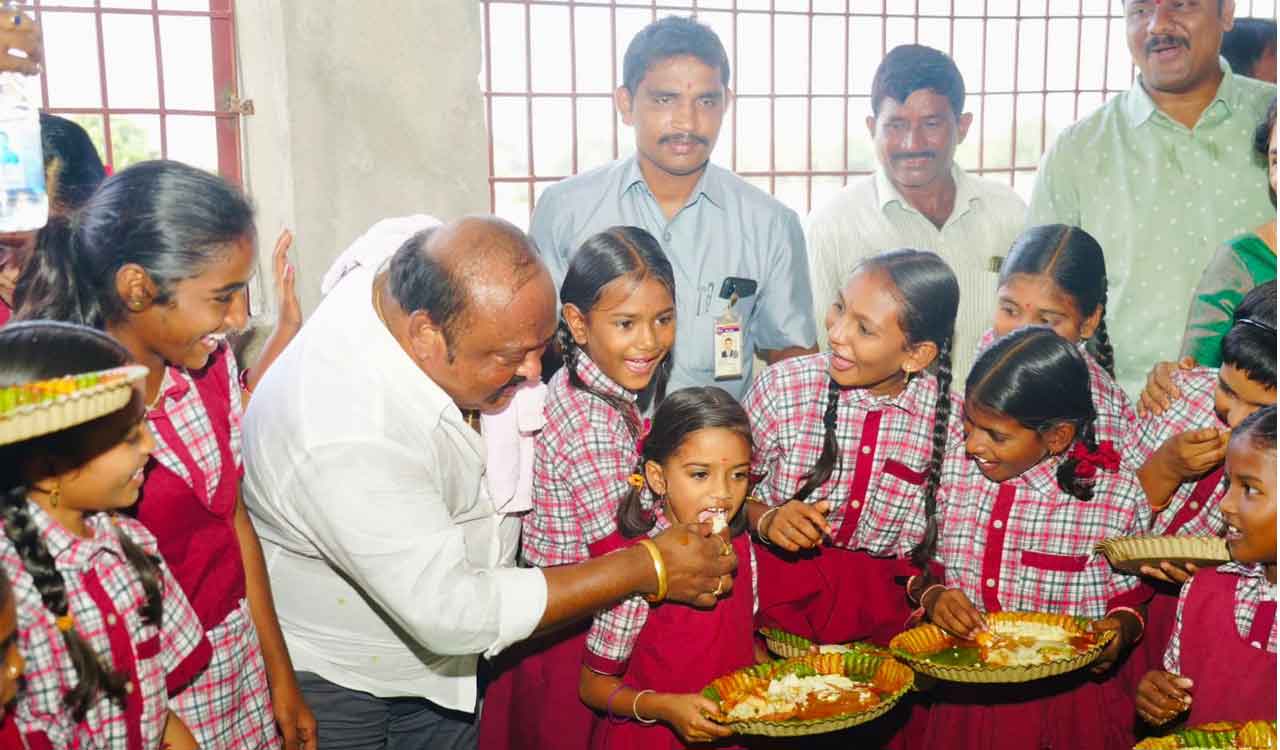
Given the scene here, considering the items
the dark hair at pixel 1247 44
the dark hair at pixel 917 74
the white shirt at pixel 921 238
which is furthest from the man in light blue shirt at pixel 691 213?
the dark hair at pixel 1247 44

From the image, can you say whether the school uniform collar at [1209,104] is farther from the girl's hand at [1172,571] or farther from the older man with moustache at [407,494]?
the older man with moustache at [407,494]

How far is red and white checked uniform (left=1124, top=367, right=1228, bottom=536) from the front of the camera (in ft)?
10.4

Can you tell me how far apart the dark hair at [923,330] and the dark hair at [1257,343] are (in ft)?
2.43

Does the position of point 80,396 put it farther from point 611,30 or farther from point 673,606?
point 611,30

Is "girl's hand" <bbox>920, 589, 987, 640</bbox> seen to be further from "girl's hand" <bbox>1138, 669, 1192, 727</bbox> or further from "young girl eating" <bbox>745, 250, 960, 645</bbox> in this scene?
"girl's hand" <bbox>1138, 669, 1192, 727</bbox>

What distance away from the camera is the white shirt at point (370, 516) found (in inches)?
86.0

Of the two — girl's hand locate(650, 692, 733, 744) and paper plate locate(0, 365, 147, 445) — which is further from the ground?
paper plate locate(0, 365, 147, 445)

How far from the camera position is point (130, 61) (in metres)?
4.40

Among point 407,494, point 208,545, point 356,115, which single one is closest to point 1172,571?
point 407,494

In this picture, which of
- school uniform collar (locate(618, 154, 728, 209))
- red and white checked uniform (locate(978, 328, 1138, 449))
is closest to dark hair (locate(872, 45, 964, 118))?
school uniform collar (locate(618, 154, 728, 209))

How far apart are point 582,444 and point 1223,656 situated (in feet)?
→ 5.28

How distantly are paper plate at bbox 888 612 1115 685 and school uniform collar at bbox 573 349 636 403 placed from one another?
A: 974mm

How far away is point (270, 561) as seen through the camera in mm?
2574

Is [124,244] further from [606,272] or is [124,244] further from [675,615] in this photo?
Answer: [675,615]
